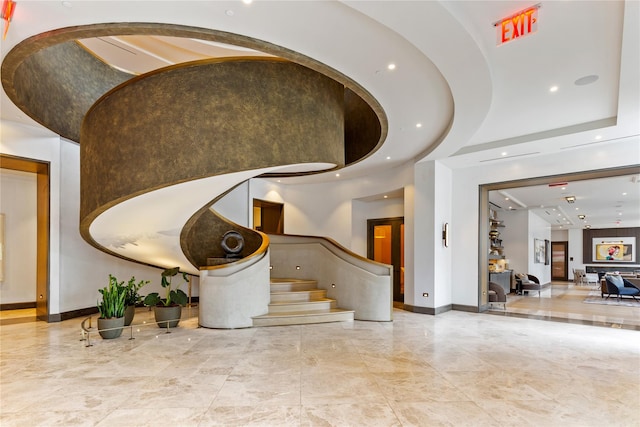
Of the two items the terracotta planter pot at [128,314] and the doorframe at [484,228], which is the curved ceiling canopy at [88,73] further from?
the terracotta planter pot at [128,314]

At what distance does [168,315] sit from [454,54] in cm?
586

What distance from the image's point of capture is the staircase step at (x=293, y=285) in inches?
302

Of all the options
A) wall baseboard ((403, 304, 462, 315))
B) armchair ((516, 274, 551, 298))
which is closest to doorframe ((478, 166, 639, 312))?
wall baseboard ((403, 304, 462, 315))

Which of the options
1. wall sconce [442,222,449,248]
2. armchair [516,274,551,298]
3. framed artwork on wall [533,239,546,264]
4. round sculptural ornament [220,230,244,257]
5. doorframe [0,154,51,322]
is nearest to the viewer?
doorframe [0,154,51,322]

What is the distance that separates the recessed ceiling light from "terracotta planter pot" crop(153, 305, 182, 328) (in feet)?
22.4

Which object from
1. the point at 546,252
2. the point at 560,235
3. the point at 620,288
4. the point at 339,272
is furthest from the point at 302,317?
the point at 560,235

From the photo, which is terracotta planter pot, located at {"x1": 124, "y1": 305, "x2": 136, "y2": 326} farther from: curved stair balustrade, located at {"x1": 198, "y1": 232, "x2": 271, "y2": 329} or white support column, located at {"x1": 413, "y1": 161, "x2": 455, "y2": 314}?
white support column, located at {"x1": 413, "y1": 161, "x2": 455, "y2": 314}

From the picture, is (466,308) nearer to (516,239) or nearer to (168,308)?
(168,308)

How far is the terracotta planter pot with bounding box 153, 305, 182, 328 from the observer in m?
6.28

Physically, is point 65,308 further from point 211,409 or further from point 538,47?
point 538,47

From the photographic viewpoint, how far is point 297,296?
292 inches

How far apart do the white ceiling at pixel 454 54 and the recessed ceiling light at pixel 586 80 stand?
5 centimetres

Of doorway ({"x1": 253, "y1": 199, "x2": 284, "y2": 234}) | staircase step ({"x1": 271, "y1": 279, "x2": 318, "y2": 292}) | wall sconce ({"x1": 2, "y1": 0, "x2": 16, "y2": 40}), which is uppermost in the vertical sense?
wall sconce ({"x1": 2, "y1": 0, "x2": 16, "y2": 40})

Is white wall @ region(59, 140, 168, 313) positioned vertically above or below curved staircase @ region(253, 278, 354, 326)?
above
